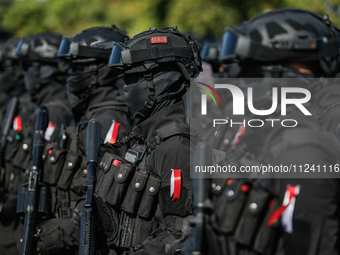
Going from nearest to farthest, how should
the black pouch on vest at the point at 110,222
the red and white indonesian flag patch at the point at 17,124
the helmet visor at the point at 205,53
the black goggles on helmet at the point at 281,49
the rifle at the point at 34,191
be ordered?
the black goggles on helmet at the point at 281,49, the black pouch on vest at the point at 110,222, the rifle at the point at 34,191, the red and white indonesian flag patch at the point at 17,124, the helmet visor at the point at 205,53

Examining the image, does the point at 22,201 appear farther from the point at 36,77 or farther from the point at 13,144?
the point at 36,77

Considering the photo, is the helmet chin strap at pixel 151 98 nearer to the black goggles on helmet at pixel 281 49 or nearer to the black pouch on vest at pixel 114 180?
the black pouch on vest at pixel 114 180

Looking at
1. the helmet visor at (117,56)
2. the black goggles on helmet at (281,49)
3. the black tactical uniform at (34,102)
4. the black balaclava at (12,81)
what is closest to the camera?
the black goggles on helmet at (281,49)

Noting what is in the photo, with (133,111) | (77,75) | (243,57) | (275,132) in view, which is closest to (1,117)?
(77,75)

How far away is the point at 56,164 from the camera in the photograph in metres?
4.72

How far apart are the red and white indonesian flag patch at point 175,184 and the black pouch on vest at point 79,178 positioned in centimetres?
187

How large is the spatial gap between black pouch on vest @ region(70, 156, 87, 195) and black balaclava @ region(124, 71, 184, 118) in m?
1.34

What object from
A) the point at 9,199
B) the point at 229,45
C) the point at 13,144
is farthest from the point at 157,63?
the point at 13,144

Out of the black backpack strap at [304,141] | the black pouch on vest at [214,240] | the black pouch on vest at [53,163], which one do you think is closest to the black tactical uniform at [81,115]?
the black pouch on vest at [53,163]

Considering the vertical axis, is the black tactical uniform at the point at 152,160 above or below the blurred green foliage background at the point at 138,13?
below

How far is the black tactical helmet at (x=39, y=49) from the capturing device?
7.11 m

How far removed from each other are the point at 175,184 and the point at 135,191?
1.36 feet

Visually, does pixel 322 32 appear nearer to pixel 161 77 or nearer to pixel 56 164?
pixel 161 77

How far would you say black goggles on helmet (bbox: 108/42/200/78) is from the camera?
139 inches
